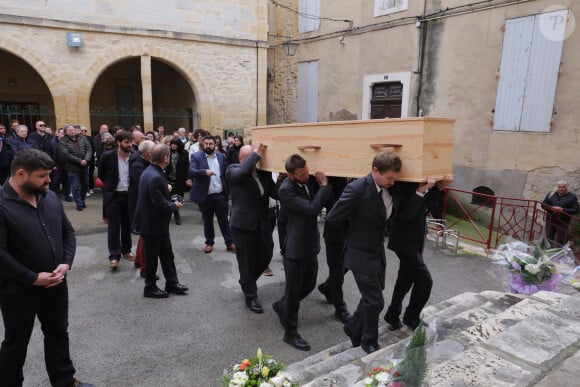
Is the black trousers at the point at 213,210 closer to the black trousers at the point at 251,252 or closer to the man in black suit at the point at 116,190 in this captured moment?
the man in black suit at the point at 116,190

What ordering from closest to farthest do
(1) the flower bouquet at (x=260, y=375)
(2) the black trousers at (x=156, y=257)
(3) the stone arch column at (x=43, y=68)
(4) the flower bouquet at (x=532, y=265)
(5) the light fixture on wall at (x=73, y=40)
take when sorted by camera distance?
(1) the flower bouquet at (x=260, y=375), (4) the flower bouquet at (x=532, y=265), (2) the black trousers at (x=156, y=257), (3) the stone arch column at (x=43, y=68), (5) the light fixture on wall at (x=73, y=40)

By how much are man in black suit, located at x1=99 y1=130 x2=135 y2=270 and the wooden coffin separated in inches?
99.5

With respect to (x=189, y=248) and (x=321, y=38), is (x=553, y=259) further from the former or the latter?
(x=321, y=38)

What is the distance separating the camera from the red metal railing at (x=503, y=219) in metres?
7.53

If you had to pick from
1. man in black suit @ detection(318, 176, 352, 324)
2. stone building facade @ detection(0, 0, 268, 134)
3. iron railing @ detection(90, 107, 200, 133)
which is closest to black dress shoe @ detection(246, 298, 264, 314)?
man in black suit @ detection(318, 176, 352, 324)

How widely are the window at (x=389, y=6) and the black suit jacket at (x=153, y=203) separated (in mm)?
9401

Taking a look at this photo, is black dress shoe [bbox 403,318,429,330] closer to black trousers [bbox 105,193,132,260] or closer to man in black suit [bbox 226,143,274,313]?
man in black suit [bbox 226,143,274,313]

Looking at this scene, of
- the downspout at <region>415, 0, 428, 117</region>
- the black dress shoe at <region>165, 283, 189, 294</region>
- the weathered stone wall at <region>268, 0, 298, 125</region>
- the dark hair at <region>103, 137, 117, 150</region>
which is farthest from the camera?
the weathered stone wall at <region>268, 0, 298, 125</region>

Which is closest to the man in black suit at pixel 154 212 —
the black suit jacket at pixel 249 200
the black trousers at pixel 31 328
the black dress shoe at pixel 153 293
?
the black dress shoe at pixel 153 293

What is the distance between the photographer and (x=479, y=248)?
727cm

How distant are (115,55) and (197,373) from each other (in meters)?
11.0

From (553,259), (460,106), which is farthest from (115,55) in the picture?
(553,259)

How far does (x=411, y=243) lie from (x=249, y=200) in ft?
5.65

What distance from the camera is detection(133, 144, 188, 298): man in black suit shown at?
14.5 feet
